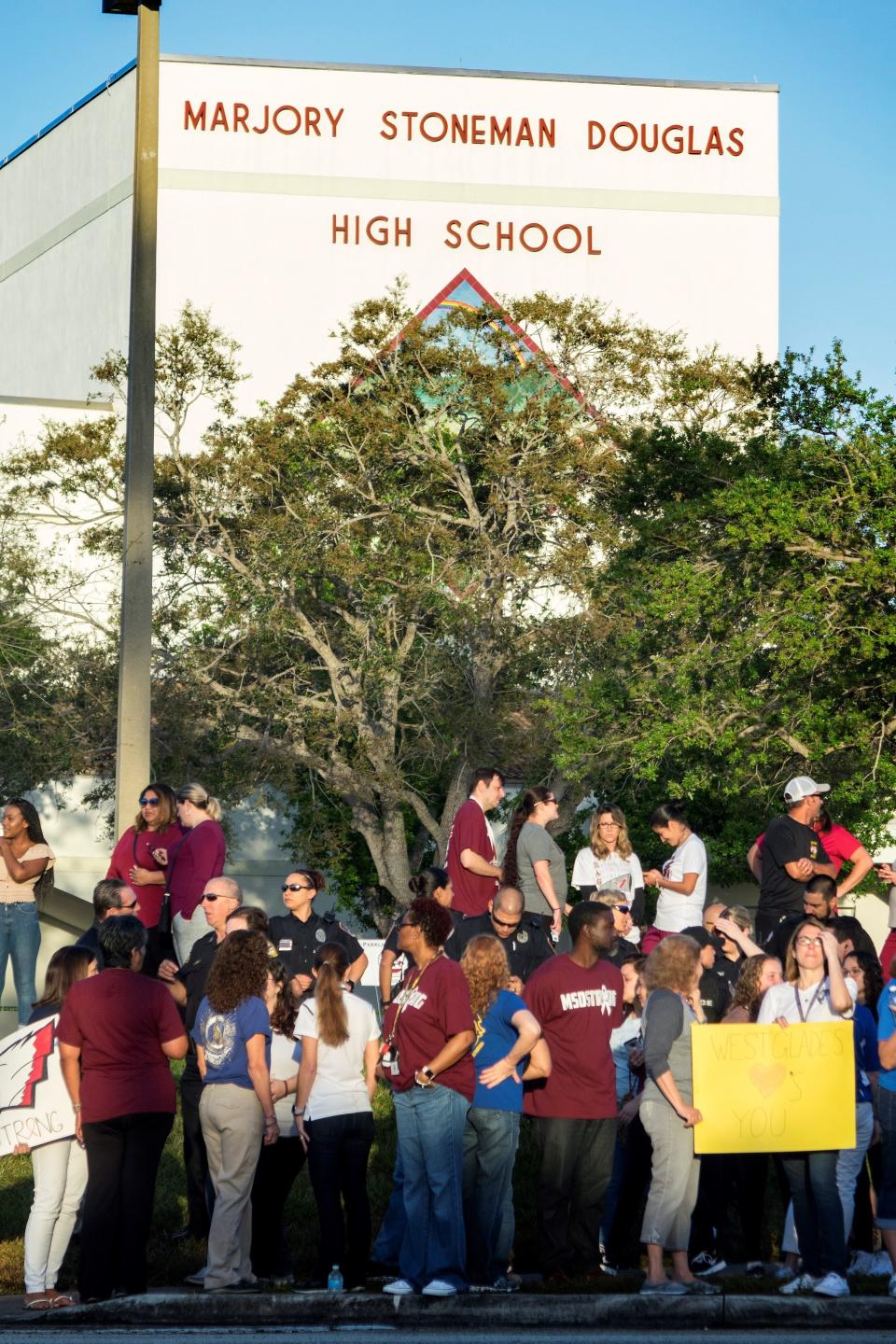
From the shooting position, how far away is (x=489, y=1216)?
313 inches

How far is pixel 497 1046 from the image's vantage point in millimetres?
7918

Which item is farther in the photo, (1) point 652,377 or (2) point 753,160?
(2) point 753,160

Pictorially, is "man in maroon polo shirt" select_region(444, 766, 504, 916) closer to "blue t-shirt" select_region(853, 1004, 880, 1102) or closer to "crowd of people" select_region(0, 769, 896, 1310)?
"crowd of people" select_region(0, 769, 896, 1310)

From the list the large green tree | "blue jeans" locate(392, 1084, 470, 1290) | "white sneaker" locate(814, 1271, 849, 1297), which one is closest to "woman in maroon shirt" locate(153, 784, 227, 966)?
"blue jeans" locate(392, 1084, 470, 1290)

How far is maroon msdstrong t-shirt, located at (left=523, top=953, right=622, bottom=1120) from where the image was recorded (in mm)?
8102

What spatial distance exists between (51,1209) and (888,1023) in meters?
4.05

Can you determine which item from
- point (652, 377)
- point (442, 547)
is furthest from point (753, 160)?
point (442, 547)

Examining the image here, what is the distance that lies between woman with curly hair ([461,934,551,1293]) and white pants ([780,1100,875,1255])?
4.70ft

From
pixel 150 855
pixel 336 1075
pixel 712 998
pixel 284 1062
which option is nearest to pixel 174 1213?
pixel 284 1062

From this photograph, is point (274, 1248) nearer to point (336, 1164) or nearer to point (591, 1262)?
point (336, 1164)

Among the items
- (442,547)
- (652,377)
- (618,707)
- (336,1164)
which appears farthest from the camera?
(652,377)

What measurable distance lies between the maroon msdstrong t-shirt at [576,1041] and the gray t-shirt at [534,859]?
102 inches

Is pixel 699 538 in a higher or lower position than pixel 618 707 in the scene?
higher

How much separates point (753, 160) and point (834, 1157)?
41.1 m
